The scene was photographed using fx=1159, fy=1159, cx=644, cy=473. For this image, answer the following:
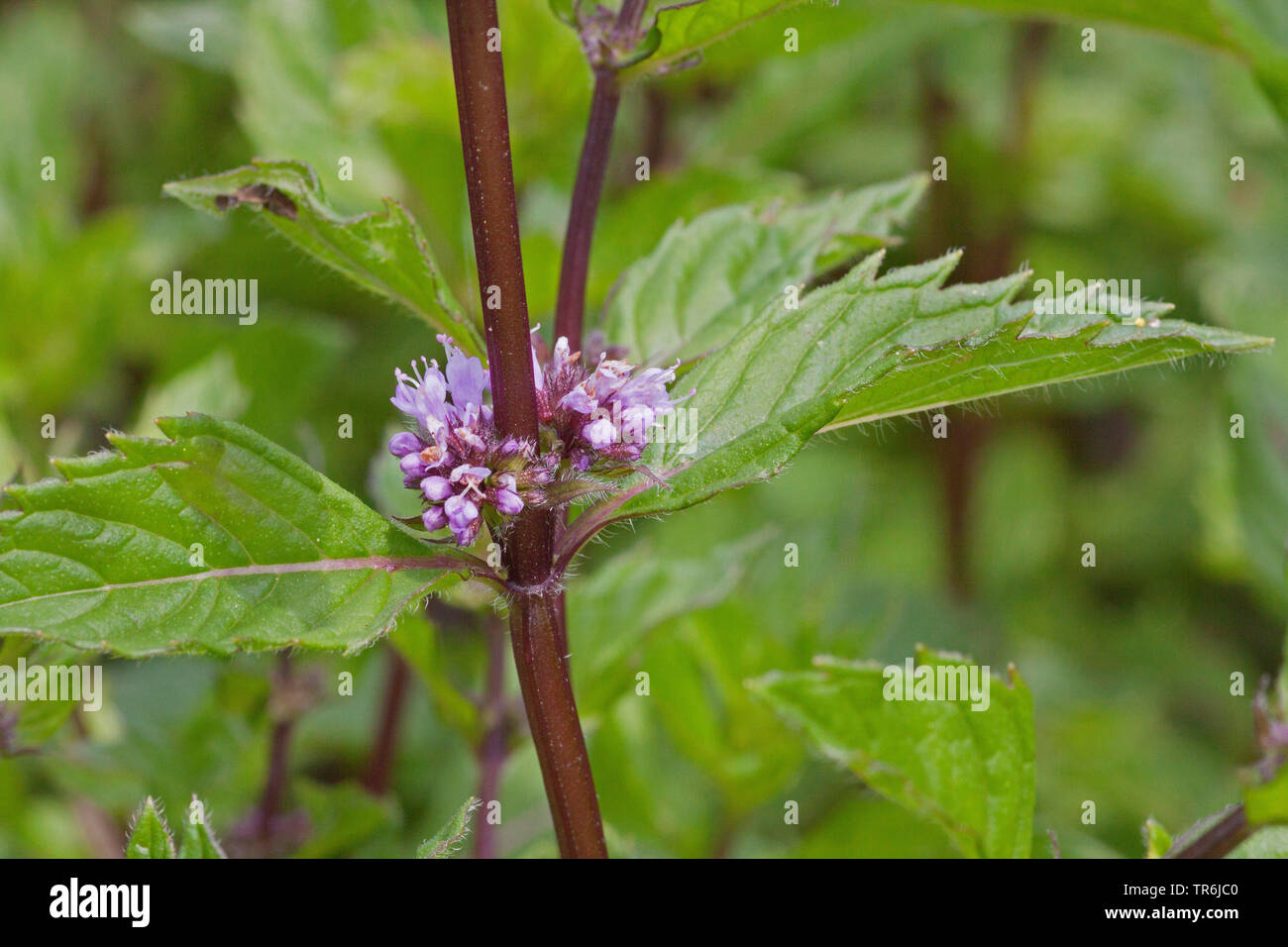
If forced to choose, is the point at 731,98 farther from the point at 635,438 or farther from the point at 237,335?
the point at 635,438

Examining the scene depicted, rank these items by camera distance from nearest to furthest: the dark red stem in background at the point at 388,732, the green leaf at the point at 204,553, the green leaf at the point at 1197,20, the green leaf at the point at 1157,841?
the green leaf at the point at 204,553, the green leaf at the point at 1157,841, the green leaf at the point at 1197,20, the dark red stem in background at the point at 388,732

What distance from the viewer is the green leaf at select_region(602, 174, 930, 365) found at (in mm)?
1536

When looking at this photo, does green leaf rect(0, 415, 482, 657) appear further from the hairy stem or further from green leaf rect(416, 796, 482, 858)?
green leaf rect(416, 796, 482, 858)

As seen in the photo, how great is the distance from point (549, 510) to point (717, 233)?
2.08ft

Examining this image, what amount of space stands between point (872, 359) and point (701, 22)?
1.37 feet

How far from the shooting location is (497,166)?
1.08 m

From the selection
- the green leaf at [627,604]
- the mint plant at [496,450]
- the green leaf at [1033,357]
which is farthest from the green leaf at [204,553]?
the green leaf at [627,604]

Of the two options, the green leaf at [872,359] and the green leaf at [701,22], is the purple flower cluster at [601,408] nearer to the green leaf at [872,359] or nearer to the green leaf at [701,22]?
the green leaf at [872,359]

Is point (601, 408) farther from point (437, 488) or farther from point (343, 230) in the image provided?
point (343, 230)

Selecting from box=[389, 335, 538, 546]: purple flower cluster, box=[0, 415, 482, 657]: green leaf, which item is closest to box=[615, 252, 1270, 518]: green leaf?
box=[389, 335, 538, 546]: purple flower cluster

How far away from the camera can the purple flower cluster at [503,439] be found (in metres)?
1.11

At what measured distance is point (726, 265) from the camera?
1606 millimetres

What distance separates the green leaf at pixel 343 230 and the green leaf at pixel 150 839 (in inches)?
23.3
